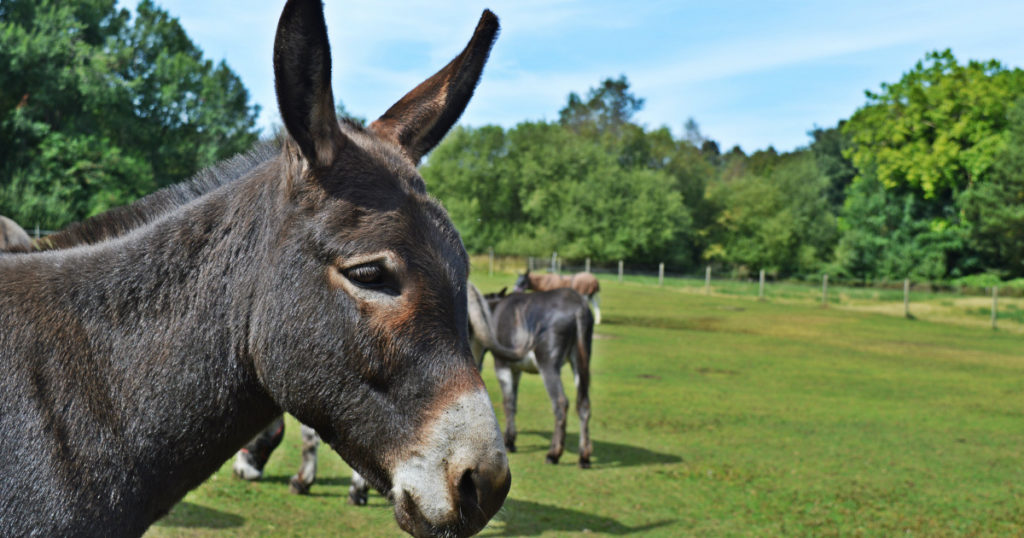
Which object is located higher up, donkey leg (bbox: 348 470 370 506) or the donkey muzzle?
the donkey muzzle

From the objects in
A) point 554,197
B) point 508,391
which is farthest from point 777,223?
point 508,391

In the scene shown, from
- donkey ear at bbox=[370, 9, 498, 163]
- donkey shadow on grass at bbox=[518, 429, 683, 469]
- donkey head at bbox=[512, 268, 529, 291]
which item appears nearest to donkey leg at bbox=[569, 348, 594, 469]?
donkey shadow on grass at bbox=[518, 429, 683, 469]

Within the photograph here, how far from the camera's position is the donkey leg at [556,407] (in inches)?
332

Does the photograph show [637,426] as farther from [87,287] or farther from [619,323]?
[619,323]

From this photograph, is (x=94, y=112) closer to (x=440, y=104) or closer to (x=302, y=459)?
(x=302, y=459)

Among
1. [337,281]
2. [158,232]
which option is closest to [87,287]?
[158,232]

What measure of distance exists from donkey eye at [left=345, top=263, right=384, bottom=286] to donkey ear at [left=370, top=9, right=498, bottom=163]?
54cm

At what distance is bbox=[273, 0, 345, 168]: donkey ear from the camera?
182 cm

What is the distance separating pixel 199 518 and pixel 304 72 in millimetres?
5006

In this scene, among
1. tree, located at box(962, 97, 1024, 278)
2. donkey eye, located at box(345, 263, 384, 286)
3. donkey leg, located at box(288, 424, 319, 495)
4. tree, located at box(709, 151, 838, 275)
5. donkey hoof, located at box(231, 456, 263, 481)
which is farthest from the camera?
tree, located at box(709, 151, 838, 275)

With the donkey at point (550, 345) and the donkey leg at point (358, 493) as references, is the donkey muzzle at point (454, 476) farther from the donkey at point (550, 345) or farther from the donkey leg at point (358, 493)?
the donkey at point (550, 345)

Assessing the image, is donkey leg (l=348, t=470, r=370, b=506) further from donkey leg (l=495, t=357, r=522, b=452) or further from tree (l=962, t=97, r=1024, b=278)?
tree (l=962, t=97, r=1024, b=278)

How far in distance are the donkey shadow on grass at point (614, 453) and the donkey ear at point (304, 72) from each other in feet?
22.9

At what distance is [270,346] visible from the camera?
195cm
